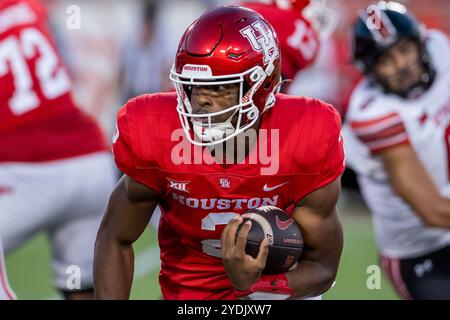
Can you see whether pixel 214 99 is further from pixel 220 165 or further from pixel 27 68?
pixel 27 68

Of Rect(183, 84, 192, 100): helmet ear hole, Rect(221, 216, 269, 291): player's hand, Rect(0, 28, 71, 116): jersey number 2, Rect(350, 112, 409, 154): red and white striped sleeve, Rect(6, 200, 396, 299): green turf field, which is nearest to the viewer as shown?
Rect(221, 216, 269, 291): player's hand

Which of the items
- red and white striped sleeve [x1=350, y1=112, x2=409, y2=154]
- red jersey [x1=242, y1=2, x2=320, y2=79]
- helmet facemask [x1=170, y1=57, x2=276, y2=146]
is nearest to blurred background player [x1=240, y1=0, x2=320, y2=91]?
red jersey [x1=242, y1=2, x2=320, y2=79]

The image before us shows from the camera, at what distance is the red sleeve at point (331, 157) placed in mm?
3271

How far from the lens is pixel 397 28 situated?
4809 mm

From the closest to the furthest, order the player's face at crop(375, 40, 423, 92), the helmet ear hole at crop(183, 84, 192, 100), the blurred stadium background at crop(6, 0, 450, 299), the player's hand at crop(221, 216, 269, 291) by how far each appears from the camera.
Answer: the player's hand at crop(221, 216, 269, 291), the helmet ear hole at crop(183, 84, 192, 100), the player's face at crop(375, 40, 423, 92), the blurred stadium background at crop(6, 0, 450, 299)

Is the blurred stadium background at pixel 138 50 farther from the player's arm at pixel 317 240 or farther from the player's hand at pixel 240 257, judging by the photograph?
the player's hand at pixel 240 257

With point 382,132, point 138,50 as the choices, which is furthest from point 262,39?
point 138,50

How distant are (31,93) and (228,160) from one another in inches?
44.1

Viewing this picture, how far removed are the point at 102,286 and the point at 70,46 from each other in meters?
6.53

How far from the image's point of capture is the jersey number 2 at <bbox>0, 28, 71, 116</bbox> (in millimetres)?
3939

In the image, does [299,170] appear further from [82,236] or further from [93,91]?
[93,91]

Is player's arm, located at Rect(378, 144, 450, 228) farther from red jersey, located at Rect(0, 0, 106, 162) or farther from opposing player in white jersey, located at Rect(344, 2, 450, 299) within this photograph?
red jersey, located at Rect(0, 0, 106, 162)

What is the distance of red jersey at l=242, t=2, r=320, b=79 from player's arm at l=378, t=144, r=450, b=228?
0.65 metres

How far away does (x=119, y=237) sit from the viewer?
3387 millimetres
